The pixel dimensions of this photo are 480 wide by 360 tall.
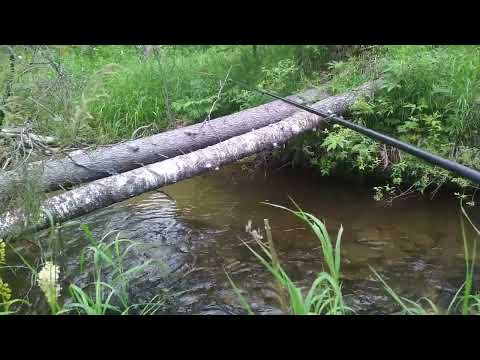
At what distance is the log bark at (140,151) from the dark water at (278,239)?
66 cm

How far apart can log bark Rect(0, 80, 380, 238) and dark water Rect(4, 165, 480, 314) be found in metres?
0.57

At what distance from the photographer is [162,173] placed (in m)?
3.87

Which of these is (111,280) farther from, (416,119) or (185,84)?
(185,84)

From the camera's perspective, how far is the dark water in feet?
11.1

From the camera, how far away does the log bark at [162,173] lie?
3361mm

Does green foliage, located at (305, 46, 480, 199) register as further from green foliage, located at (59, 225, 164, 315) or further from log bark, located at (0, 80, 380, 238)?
green foliage, located at (59, 225, 164, 315)

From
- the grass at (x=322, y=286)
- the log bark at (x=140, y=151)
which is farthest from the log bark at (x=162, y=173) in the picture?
the grass at (x=322, y=286)

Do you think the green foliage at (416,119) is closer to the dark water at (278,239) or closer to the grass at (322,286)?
the dark water at (278,239)

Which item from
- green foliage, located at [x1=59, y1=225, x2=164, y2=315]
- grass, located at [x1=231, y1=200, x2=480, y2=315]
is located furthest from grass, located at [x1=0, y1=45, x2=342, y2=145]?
grass, located at [x1=231, y1=200, x2=480, y2=315]

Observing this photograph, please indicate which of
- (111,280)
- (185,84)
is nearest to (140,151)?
(111,280)

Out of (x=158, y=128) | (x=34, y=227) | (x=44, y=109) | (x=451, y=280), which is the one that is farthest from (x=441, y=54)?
(x=34, y=227)

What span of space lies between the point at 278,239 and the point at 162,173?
49.3 inches

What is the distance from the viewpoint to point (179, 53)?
26.6 feet
